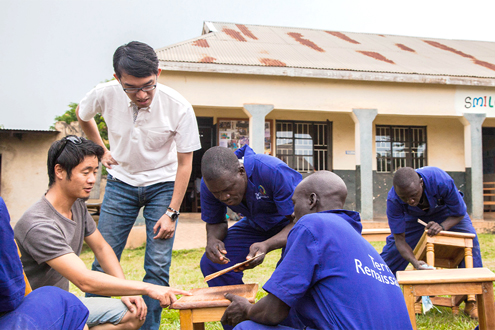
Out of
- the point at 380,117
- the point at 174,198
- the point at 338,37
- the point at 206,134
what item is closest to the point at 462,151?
the point at 380,117

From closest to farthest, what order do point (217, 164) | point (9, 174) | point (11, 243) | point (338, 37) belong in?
point (11, 243), point (217, 164), point (9, 174), point (338, 37)

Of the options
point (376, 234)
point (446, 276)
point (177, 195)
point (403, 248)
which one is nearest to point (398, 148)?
point (376, 234)

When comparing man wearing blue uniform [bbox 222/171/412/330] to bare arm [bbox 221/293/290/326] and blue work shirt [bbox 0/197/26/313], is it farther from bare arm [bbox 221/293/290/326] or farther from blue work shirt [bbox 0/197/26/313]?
blue work shirt [bbox 0/197/26/313]

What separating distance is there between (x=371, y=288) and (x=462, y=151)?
474 inches

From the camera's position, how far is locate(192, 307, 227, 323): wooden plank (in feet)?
7.80

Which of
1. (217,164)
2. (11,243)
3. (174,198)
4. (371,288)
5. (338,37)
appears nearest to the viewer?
(11,243)

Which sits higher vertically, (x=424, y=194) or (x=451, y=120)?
(x=451, y=120)

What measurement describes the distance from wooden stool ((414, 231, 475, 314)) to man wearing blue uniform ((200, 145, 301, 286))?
1.68 m

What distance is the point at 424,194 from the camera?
14.0 feet

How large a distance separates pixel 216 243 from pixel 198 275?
2816 mm

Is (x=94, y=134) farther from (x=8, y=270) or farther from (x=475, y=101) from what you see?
(x=475, y=101)

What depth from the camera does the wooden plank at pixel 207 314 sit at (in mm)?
2377

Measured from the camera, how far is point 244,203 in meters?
3.27

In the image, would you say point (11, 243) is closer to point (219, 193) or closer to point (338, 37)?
point (219, 193)
